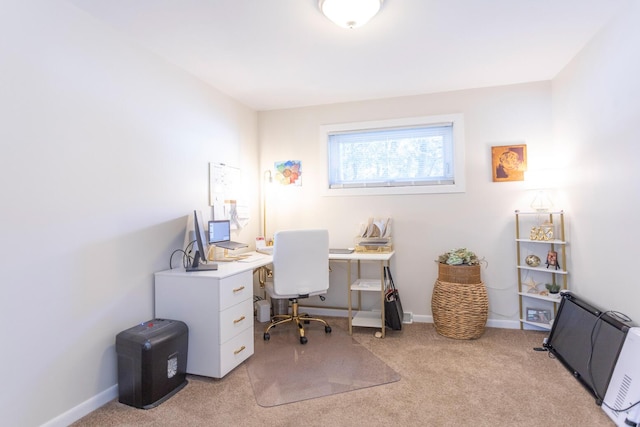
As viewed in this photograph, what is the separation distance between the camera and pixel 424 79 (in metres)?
3.08

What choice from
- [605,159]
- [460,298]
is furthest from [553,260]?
[605,159]

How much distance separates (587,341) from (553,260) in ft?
2.91

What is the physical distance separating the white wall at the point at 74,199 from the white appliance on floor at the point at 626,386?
2.91 m

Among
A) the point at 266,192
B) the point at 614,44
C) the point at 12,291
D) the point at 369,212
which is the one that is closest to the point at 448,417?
the point at 369,212

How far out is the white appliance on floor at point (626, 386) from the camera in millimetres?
1691

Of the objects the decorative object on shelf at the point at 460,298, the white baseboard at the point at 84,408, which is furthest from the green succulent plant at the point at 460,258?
the white baseboard at the point at 84,408

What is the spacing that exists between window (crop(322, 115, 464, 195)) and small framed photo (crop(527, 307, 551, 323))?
52.2 inches

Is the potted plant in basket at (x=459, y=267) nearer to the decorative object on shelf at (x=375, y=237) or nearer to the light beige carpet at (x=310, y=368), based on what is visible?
the decorative object on shelf at (x=375, y=237)

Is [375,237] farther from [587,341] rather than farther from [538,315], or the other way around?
[587,341]

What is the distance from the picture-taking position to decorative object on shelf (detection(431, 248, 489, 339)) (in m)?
2.92

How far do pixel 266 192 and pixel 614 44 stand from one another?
10.6 feet

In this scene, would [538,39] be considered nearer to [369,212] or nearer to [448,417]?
[369,212]

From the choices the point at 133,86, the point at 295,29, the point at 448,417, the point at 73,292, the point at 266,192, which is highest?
the point at 295,29

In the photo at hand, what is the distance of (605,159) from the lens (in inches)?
90.2
